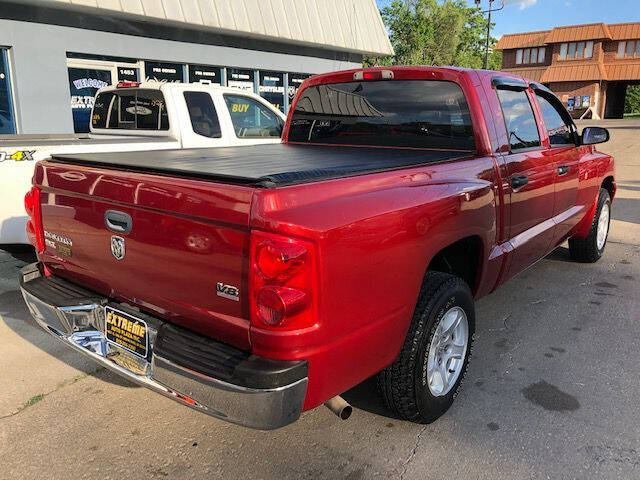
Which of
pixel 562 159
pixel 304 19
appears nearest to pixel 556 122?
pixel 562 159

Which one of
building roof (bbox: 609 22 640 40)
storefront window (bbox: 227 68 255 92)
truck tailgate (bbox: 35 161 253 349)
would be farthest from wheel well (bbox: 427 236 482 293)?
building roof (bbox: 609 22 640 40)

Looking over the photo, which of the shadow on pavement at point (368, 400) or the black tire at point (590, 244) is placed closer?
the shadow on pavement at point (368, 400)

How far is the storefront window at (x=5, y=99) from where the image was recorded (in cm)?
986

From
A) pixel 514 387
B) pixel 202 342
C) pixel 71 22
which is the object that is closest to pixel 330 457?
pixel 202 342

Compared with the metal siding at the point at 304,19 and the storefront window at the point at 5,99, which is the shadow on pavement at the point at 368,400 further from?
the metal siding at the point at 304,19

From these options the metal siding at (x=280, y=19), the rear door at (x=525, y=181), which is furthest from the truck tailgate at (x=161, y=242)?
the metal siding at (x=280, y=19)

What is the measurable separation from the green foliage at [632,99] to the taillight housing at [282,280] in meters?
74.6

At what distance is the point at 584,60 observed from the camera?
1941 inches

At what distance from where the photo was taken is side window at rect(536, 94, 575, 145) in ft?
14.6

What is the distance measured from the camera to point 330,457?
2684 millimetres

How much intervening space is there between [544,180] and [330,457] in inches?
101

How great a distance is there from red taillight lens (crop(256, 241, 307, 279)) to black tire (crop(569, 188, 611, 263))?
4.46 m

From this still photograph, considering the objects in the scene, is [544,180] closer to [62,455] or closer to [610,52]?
[62,455]

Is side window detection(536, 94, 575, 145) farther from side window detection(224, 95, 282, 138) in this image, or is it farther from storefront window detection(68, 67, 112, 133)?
storefront window detection(68, 67, 112, 133)
